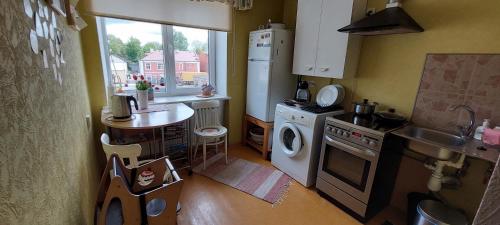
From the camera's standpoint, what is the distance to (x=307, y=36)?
2.39 metres

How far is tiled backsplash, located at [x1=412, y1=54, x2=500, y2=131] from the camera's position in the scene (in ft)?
4.89

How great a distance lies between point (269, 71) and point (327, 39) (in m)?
0.74

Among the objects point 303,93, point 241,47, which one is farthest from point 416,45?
point 241,47

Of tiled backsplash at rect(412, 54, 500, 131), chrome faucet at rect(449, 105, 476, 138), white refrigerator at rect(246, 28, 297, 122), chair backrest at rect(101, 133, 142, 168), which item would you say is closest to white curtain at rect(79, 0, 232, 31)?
white refrigerator at rect(246, 28, 297, 122)

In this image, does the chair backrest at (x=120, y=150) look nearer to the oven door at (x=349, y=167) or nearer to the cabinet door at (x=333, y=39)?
the oven door at (x=349, y=167)

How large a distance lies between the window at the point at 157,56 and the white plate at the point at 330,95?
1.61 meters

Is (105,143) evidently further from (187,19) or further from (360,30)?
(360,30)

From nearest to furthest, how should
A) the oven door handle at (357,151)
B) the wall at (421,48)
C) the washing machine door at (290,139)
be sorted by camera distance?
1. the wall at (421,48)
2. the oven door handle at (357,151)
3. the washing machine door at (290,139)

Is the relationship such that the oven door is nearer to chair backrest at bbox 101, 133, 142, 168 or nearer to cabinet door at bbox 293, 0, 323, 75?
cabinet door at bbox 293, 0, 323, 75

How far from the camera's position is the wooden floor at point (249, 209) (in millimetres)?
1839

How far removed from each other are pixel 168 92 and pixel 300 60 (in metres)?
1.80

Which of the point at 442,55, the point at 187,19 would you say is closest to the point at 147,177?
the point at 187,19

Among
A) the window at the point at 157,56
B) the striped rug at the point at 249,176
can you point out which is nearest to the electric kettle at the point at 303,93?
the striped rug at the point at 249,176

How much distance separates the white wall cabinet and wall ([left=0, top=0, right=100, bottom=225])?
2.15m
